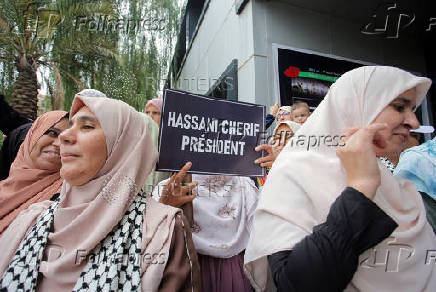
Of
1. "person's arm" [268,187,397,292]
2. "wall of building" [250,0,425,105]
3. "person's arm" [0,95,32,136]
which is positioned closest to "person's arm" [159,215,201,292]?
"person's arm" [268,187,397,292]

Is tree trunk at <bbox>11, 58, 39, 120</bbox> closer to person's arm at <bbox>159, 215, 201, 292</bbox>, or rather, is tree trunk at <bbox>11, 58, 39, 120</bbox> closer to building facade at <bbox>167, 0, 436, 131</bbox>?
building facade at <bbox>167, 0, 436, 131</bbox>

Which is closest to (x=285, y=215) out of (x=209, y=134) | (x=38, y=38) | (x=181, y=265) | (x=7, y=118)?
(x=181, y=265)

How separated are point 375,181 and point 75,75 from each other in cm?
707

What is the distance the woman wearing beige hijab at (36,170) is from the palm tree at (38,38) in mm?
4339

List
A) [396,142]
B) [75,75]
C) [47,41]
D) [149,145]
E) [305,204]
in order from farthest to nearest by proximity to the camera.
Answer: [75,75] < [47,41] < [149,145] < [396,142] < [305,204]

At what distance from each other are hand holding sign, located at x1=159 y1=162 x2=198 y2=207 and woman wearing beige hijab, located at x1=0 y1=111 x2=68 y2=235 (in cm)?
73

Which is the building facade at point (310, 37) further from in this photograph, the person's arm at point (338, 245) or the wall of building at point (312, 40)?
the person's arm at point (338, 245)

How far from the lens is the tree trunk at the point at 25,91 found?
528cm

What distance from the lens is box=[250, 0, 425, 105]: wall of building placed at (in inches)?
140

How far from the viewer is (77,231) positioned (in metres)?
1.15

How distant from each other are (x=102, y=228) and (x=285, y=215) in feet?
2.44

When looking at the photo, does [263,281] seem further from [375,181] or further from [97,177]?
[97,177]

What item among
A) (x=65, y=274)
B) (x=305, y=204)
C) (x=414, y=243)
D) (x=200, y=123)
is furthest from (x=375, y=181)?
(x=65, y=274)

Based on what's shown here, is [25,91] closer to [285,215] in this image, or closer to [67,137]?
[67,137]
